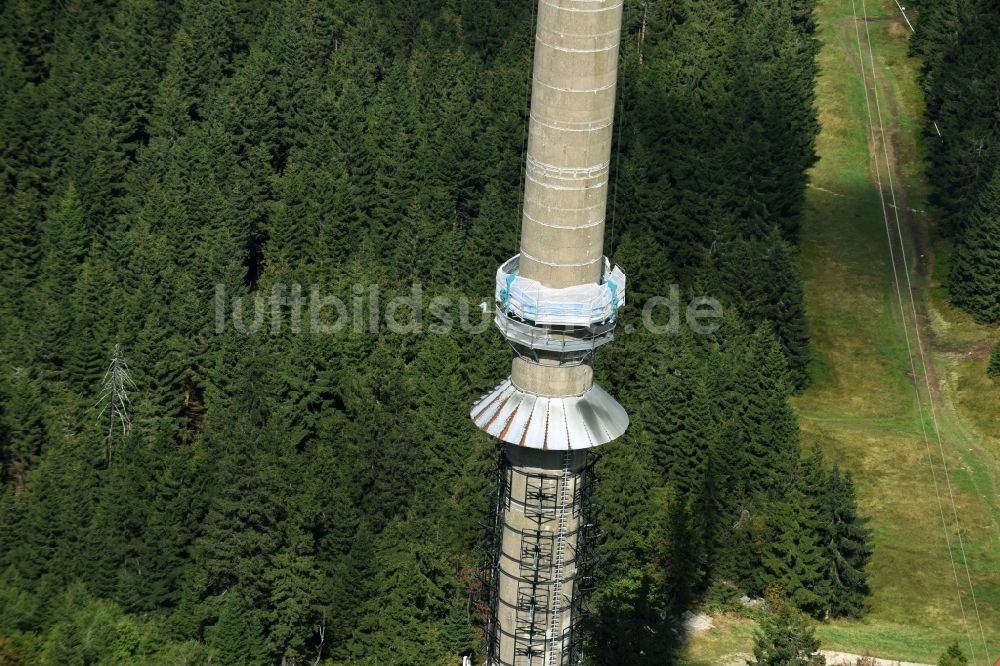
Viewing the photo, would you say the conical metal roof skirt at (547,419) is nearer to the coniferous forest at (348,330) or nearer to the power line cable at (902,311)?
the coniferous forest at (348,330)

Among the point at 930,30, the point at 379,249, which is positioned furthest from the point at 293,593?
the point at 930,30

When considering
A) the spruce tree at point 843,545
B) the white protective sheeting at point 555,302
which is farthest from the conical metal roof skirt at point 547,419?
the spruce tree at point 843,545

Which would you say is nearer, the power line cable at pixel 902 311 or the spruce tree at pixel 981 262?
the power line cable at pixel 902 311


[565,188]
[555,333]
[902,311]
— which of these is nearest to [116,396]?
[902,311]

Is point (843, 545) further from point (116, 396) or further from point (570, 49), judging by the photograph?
point (570, 49)

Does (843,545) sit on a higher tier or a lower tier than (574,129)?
lower

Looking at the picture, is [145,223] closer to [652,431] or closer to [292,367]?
[292,367]
